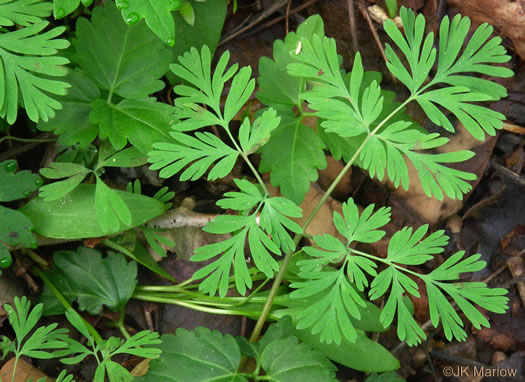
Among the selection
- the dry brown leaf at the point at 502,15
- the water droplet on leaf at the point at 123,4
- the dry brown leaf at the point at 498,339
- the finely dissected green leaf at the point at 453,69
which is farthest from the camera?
the dry brown leaf at the point at 498,339

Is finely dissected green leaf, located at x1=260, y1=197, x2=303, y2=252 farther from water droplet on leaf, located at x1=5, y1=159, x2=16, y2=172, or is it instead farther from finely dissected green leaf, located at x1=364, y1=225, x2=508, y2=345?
water droplet on leaf, located at x1=5, y1=159, x2=16, y2=172

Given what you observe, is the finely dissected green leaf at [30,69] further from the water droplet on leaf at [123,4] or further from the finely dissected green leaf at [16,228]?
the finely dissected green leaf at [16,228]

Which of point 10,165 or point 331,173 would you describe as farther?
point 331,173

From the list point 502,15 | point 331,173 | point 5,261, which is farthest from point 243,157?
point 502,15

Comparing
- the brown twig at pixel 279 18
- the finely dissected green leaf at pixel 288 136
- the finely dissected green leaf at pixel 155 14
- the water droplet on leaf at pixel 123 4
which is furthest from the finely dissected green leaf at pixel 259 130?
the brown twig at pixel 279 18

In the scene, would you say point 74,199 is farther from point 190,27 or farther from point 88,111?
point 190,27

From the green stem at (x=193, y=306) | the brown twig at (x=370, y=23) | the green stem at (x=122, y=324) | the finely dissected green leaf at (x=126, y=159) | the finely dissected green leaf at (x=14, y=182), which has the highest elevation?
the brown twig at (x=370, y=23)

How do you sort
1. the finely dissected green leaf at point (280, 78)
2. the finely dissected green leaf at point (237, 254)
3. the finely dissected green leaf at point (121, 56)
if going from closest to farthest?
the finely dissected green leaf at point (237, 254)
the finely dissected green leaf at point (121, 56)
the finely dissected green leaf at point (280, 78)

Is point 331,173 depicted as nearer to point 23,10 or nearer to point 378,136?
point 378,136
